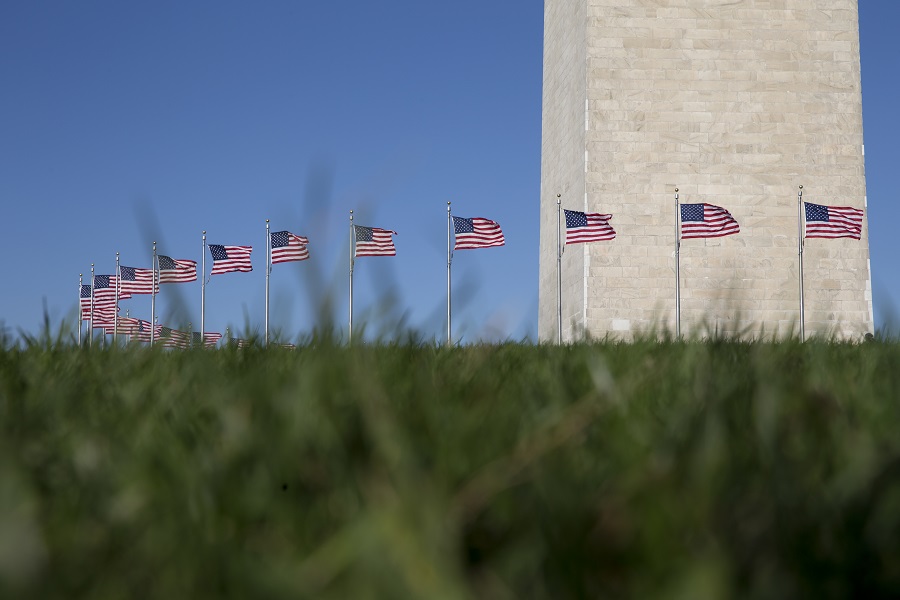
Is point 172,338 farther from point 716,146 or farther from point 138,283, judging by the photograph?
point 138,283

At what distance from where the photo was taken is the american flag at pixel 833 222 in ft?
83.6

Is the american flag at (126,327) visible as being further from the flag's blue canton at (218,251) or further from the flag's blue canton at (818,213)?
the flag's blue canton at (218,251)

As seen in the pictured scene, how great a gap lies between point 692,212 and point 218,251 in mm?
15328

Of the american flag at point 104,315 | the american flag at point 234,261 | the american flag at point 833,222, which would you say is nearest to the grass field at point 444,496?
the american flag at point 833,222

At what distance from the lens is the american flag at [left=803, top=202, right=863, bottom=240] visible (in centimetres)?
2547

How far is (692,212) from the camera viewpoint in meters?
25.8

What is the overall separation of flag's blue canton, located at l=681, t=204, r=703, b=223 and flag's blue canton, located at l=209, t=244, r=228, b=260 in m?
14.7

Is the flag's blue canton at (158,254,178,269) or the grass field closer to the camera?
the grass field

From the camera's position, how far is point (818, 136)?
31484 millimetres

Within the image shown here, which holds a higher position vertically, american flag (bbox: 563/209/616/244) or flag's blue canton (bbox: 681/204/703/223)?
flag's blue canton (bbox: 681/204/703/223)

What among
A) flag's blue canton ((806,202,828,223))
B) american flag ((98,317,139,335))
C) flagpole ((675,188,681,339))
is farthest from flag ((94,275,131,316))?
american flag ((98,317,139,335))

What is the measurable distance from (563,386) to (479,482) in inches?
33.3

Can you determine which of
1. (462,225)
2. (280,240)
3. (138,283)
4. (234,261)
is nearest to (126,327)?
(462,225)

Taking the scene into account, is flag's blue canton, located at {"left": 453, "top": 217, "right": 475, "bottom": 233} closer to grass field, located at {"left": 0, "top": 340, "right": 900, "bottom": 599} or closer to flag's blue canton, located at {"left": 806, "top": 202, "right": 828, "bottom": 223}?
flag's blue canton, located at {"left": 806, "top": 202, "right": 828, "bottom": 223}
